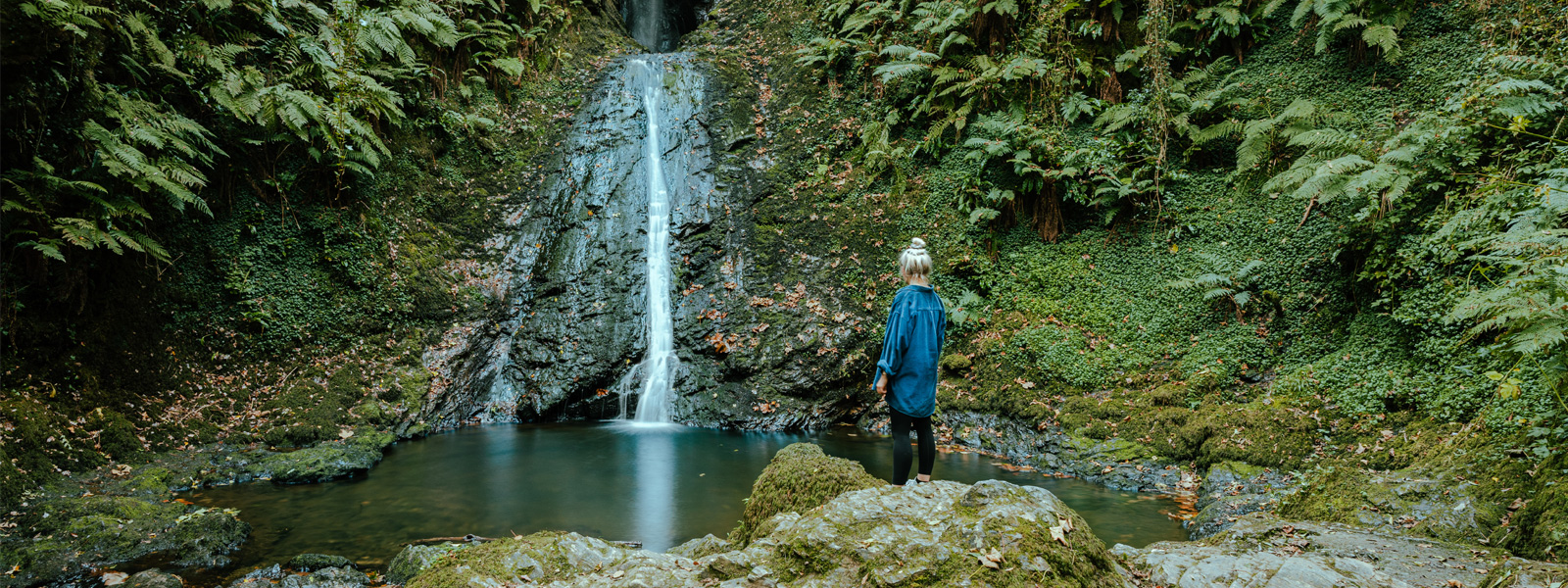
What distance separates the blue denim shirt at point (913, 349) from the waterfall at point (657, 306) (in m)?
5.82

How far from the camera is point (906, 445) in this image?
387 centimetres

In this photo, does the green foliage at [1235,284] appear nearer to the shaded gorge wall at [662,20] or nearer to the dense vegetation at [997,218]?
the dense vegetation at [997,218]

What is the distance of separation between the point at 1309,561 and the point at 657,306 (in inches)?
335

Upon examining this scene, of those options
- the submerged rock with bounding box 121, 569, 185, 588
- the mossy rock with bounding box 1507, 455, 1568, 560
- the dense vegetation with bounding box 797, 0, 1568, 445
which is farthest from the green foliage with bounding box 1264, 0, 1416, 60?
the submerged rock with bounding box 121, 569, 185, 588

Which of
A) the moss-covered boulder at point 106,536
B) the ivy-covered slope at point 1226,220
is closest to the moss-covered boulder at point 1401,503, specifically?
the ivy-covered slope at point 1226,220

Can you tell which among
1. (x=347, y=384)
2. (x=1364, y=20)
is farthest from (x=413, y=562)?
(x=1364, y=20)

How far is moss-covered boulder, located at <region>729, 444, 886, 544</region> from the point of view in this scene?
3.46 meters

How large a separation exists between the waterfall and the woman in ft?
18.9

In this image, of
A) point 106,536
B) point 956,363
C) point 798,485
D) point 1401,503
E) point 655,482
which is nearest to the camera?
point 798,485

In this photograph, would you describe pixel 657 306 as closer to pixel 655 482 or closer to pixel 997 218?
pixel 655 482

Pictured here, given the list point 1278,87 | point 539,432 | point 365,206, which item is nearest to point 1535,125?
point 1278,87

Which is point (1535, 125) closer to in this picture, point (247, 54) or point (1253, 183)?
point (1253, 183)

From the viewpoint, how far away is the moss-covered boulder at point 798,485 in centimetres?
346

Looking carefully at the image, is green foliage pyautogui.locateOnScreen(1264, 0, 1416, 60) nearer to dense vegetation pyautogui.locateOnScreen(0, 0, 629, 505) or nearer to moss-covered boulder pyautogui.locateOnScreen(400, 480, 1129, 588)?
moss-covered boulder pyautogui.locateOnScreen(400, 480, 1129, 588)
